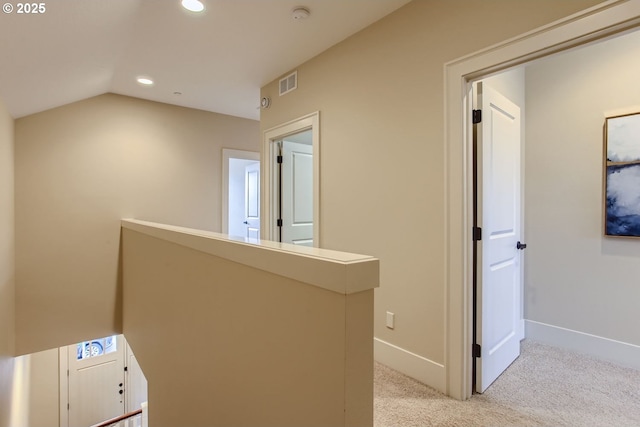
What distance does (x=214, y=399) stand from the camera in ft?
5.08

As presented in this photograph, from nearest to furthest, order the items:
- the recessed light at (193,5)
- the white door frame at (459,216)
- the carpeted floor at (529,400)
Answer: the carpeted floor at (529,400) → the white door frame at (459,216) → the recessed light at (193,5)

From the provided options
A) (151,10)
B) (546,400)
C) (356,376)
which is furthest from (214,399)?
(151,10)

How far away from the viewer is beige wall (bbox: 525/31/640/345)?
2363mm

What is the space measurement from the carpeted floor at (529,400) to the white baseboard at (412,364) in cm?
4

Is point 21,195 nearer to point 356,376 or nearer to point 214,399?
point 214,399

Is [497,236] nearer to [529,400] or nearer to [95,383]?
[529,400]

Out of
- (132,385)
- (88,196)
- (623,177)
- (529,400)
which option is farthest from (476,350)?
(132,385)

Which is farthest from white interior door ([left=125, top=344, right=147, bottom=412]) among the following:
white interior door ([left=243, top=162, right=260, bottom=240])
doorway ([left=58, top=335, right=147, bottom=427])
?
white interior door ([left=243, top=162, right=260, bottom=240])

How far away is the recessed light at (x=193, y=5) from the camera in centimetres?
206

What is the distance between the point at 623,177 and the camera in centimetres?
234

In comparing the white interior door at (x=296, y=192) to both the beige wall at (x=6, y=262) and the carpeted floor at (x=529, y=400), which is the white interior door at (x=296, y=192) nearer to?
the carpeted floor at (x=529, y=400)

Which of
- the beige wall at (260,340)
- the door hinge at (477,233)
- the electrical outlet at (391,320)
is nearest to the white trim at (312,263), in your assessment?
the beige wall at (260,340)

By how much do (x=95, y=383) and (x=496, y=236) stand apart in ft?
20.6

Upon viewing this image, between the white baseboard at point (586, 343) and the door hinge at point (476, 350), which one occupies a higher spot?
the door hinge at point (476, 350)
